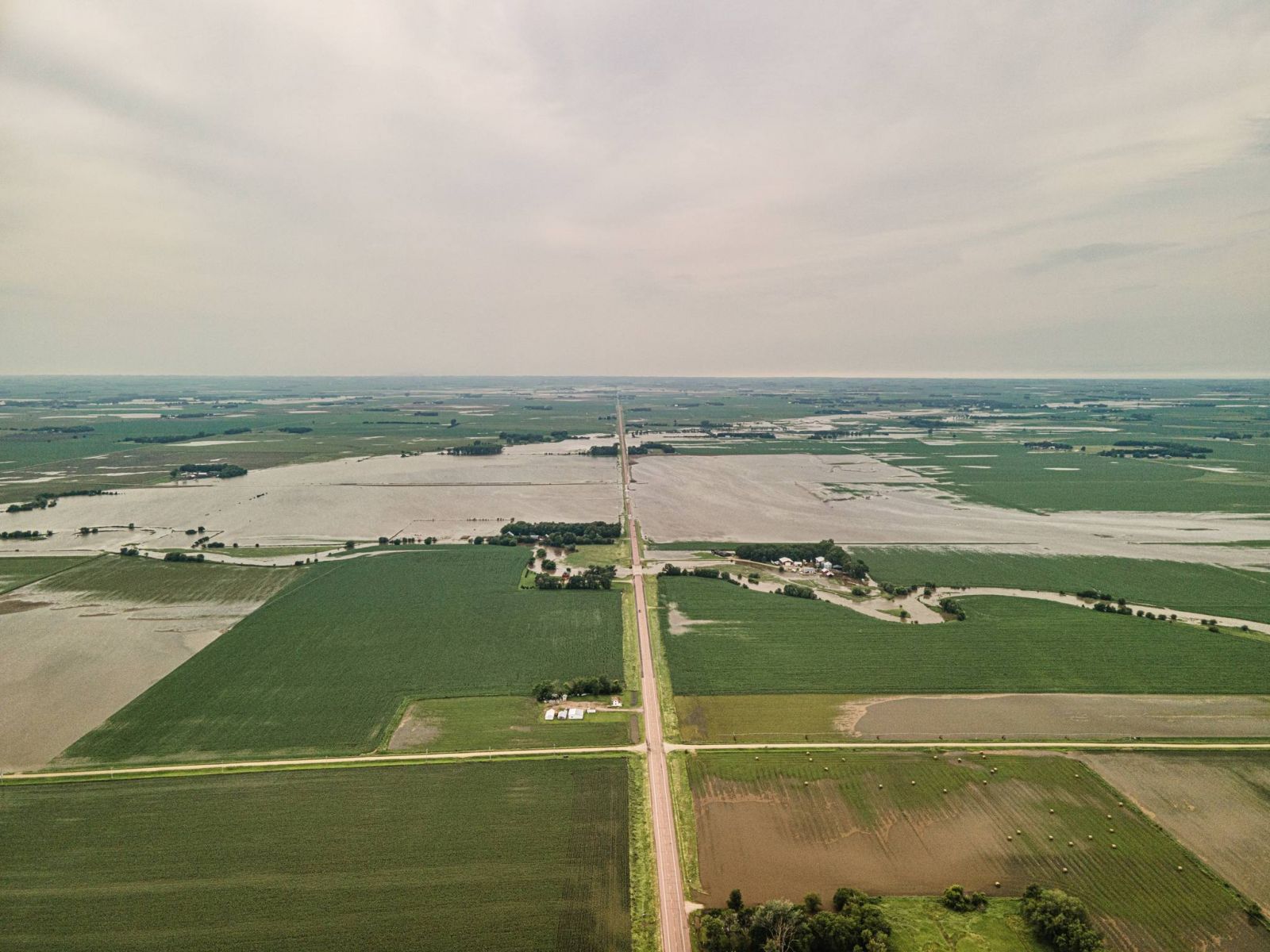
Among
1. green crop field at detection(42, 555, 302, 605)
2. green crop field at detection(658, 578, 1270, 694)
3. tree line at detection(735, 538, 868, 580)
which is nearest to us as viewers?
green crop field at detection(658, 578, 1270, 694)

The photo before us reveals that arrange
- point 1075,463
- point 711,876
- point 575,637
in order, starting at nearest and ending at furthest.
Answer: point 711,876 < point 575,637 < point 1075,463

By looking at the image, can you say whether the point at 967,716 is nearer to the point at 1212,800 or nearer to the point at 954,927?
the point at 1212,800

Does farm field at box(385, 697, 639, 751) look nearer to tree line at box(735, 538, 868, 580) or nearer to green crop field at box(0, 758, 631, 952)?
green crop field at box(0, 758, 631, 952)

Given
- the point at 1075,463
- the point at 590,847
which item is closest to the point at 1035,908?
the point at 590,847

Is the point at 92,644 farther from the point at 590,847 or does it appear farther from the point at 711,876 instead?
the point at 711,876

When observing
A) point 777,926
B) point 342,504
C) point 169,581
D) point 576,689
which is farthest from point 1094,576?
point 342,504

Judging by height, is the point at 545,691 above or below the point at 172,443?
below

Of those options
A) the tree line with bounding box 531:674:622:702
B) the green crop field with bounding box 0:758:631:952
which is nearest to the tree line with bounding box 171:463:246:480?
the green crop field with bounding box 0:758:631:952
